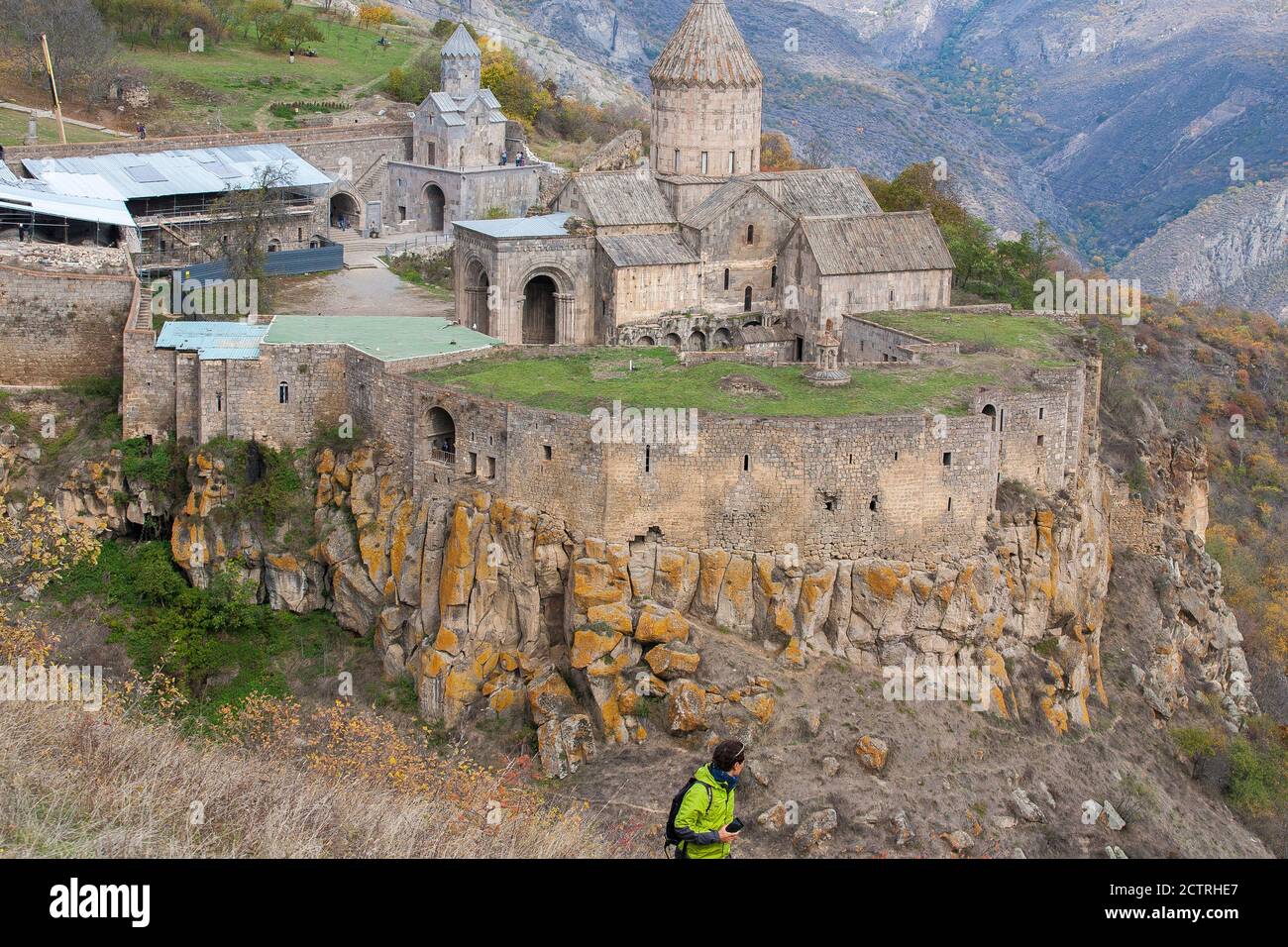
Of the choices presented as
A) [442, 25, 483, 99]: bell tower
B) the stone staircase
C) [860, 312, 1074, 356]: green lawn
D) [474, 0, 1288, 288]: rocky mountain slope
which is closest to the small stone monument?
[860, 312, 1074, 356]: green lawn

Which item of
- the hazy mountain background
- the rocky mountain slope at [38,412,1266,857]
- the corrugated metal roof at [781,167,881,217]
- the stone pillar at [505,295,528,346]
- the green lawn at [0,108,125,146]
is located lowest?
the rocky mountain slope at [38,412,1266,857]

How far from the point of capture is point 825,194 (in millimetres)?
41000

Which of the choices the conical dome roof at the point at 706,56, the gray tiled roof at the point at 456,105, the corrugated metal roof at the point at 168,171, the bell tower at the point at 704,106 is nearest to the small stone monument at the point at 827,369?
the bell tower at the point at 704,106

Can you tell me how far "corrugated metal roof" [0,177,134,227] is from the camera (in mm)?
38875

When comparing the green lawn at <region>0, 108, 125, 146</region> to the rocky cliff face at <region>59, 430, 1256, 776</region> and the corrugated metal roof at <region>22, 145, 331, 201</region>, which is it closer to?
the corrugated metal roof at <region>22, 145, 331, 201</region>

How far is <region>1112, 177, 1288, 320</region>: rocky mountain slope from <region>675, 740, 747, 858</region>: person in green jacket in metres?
68.5

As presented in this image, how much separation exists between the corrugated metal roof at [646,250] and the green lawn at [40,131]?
2120 centimetres

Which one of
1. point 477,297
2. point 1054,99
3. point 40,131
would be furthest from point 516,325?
point 1054,99

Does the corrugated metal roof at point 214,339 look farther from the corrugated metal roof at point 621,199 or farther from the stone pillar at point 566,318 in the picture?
the corrugated metal roof at point 621,199

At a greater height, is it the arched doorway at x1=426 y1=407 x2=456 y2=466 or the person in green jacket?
the arched doorway at x1=426 y1=407 x2=456 y2=466

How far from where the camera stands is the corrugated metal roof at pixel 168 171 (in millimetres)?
43500

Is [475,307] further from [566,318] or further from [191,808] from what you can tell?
[191,808]

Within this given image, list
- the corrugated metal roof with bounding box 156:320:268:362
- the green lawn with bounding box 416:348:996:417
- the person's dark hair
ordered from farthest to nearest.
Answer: the corrugated metal roof with bounding box 156:320:268:362
the green lawn with bounding box 416:348:996:417
the person's dark hair

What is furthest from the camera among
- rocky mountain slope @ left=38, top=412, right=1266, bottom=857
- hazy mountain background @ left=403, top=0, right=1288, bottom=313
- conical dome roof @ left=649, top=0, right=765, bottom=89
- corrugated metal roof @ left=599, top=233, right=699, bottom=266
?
hazy mountain background @ left=403, top=0, right=1288, bottom=313
